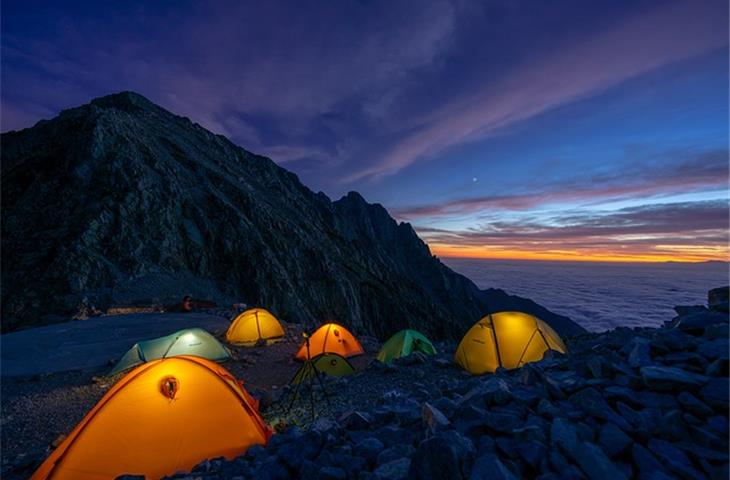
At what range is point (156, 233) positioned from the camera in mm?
31609

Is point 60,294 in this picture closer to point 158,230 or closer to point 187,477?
point 158,230

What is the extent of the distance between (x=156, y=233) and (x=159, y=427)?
3140 cm

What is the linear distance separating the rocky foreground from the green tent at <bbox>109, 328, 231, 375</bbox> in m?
8.82

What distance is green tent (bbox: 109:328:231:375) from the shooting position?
11.7 m

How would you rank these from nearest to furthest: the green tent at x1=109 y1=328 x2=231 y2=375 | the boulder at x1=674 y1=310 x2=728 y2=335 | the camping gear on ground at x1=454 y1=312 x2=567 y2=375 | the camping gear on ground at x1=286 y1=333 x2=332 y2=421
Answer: the boulder at x1=674 y1=310 x2=728 y2=335
the camping gear on ground at x1=286 y1=333 x2=332 y2=421
the camping gear on ground at x1=454 y1=312 x2=567 y2=375
the green tent at x1=109 y1=328 x2=231 y2=375

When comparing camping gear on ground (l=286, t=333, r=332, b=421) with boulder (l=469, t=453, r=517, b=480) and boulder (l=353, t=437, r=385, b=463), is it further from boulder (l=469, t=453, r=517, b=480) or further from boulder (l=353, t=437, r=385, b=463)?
boulder (l=469, t=453, r=517, b=480)

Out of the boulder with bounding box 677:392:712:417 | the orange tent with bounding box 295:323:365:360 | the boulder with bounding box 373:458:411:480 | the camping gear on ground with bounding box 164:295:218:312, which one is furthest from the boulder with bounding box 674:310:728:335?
the camping gear on ground with bounding box 164:295:218:312

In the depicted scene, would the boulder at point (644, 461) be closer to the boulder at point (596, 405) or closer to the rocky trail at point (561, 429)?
the rocky trail at point (561, 429)

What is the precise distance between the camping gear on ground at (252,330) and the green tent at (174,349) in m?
3.08

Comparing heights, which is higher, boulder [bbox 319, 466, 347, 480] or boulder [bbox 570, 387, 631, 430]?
boulder [bbox 570, 387, 631, 430]

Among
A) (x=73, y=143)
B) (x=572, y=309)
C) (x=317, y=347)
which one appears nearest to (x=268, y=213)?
(x=73, y=143)

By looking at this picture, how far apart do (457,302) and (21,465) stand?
94.9 meters

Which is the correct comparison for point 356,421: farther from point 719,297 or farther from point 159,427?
point 719,297

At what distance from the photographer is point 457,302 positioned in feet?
306
